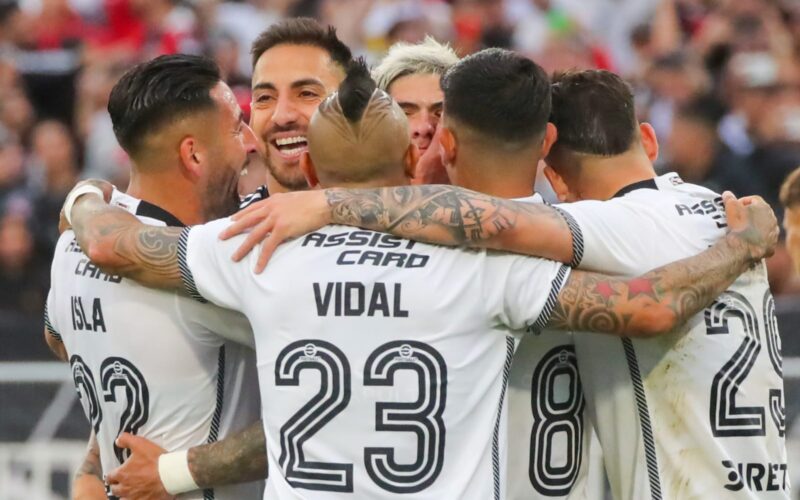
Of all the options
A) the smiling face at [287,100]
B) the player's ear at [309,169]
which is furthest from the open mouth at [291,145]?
the player's ear at [309,169]

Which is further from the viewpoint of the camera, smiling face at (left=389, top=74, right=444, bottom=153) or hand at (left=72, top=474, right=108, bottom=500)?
smiling face at (left=389, top=74, right=444, bottom=153)

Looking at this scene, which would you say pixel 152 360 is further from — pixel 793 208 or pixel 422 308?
pixel 793 208

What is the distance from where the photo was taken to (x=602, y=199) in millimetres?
4336

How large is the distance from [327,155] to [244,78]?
6.94 meters

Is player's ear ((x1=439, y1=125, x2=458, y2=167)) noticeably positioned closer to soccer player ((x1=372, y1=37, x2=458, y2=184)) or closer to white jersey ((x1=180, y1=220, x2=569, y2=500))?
white jersey ((x1=180, y1=220, x2=569, y2=500))

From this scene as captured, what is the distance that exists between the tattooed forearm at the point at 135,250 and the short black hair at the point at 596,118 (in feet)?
3.99

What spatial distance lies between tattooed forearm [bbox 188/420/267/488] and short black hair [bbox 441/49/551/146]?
1.13 metres

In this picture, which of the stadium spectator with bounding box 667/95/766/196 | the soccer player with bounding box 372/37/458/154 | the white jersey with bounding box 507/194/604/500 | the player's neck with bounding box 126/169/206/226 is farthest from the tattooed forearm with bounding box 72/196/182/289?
the stadium spectator with bounding box 667/95/766/196

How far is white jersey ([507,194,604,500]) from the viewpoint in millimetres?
4223

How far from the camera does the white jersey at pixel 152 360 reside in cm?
427

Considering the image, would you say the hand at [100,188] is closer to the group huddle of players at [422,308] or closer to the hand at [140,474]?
the group huddle of players at [422,308]

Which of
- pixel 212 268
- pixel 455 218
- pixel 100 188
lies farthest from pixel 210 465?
pixel 455 218

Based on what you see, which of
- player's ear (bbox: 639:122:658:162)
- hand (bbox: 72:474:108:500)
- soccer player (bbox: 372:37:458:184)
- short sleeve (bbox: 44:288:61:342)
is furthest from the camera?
soccer player (bbox: 372:37:458:184)

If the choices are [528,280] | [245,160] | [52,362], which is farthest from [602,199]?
[52,362]
